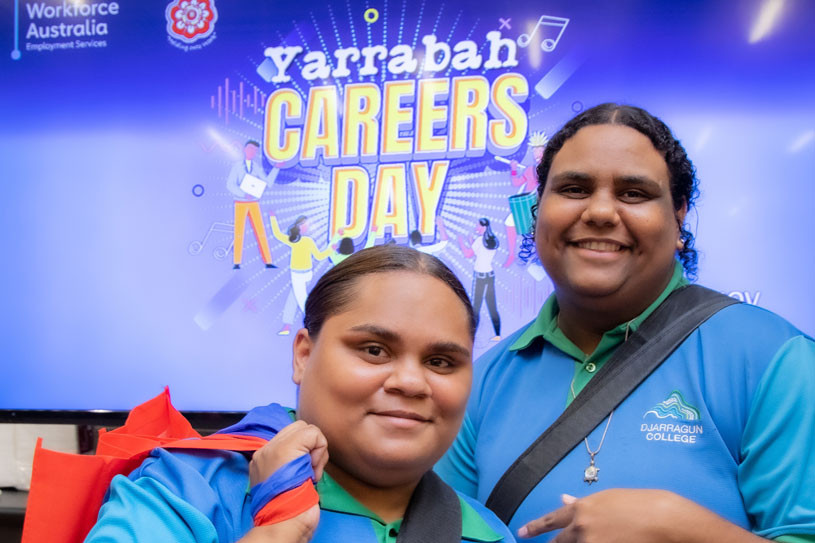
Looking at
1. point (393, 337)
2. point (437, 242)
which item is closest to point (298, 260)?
point (437, 242)

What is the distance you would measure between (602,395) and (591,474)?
0.15 meters

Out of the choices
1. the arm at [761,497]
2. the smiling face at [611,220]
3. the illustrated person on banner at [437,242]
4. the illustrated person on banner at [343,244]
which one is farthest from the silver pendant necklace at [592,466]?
the illustrated person on banner at [343,244]

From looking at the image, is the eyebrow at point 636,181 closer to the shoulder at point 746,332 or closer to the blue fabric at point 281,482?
the shoulder at point 746,332

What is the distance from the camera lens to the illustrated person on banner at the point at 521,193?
2.18 meters

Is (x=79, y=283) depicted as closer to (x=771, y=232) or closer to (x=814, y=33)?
(x=771, y=232)

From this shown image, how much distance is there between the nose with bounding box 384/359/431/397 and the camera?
3.36ft

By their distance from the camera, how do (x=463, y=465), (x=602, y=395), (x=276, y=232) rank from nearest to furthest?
(x=602, y=395)
(x=463, y=465)
(x=276, y=232)

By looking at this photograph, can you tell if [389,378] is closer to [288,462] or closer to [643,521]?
[288,462]

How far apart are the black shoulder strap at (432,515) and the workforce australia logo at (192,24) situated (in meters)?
1.71

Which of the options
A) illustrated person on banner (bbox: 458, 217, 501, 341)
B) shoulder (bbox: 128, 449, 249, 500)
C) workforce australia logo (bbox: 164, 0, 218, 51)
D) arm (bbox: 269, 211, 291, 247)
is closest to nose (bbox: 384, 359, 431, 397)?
shoulder (bbox: 128, 449, 249, 500)

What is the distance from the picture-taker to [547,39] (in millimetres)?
2209

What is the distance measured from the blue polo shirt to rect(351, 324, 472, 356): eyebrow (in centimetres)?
41

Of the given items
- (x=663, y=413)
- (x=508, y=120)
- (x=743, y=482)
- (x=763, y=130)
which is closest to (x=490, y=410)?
(x=663, y=413)

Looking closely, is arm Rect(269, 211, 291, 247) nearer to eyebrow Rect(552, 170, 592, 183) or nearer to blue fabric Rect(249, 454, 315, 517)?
eyebrow Rect(552, 170, 592, 183)
